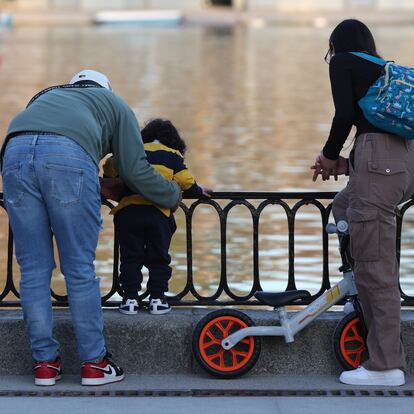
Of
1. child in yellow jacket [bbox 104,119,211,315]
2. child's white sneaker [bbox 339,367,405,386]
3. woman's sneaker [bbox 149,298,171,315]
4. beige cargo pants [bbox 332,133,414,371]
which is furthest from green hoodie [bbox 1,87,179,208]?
child's white sneaker [bbox 339,367,405,386]

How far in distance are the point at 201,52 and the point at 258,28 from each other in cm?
2922

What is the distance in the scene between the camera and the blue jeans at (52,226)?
557cm

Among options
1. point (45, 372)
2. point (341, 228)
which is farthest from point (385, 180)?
point (45, 372)

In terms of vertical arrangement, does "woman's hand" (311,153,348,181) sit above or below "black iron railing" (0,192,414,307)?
above

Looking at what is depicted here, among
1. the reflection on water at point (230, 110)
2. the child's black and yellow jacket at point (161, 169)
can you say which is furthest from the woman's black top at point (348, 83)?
the reflection on water at point (230, 110)

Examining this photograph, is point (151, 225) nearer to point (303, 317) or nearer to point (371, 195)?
point (303, 317)

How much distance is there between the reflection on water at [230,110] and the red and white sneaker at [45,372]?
3177 millimetres

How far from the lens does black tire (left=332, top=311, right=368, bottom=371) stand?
6031 mm

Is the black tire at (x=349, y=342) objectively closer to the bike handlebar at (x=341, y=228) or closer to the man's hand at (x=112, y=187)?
the bike handlebar at (x=341, y=228)

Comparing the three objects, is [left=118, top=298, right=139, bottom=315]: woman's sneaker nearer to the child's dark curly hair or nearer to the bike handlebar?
the child's dark curly hair

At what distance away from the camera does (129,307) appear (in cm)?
621

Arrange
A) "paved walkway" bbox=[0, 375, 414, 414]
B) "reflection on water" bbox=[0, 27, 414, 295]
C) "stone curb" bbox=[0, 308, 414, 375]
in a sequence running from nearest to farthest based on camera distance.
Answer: "paved walkway" bbox=[0, 375, 414, 414] < "stone curb" bbox=[0, 308, 414, 375] < "reflection on water" bbox=[0, 27, 414, 295]

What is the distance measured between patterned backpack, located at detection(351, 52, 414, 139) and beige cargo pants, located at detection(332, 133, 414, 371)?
8 centimetres

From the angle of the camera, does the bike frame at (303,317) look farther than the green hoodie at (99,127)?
Yes
